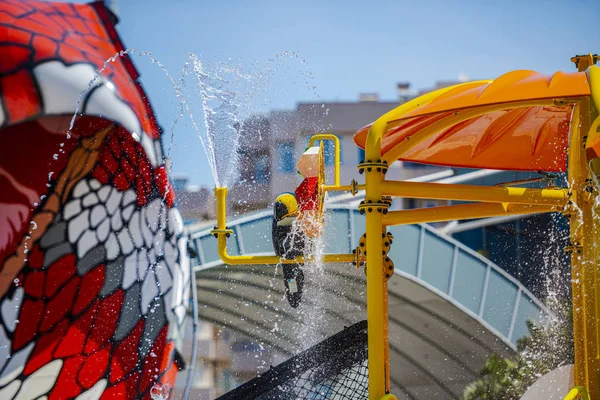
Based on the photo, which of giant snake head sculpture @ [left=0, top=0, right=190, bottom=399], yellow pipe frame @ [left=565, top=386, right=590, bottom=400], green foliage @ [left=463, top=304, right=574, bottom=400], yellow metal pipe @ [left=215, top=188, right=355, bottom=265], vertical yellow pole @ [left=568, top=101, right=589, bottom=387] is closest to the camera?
yellow pipe frame @ [left=565, top=386, right=590, bottom=400]

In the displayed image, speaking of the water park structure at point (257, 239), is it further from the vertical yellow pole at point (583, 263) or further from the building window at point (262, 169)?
the building window at point (262, 169)

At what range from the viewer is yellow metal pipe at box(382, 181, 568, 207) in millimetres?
1752

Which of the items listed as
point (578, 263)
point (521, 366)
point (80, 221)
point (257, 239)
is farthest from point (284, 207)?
point (521, 366)

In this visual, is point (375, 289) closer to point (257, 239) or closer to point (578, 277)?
point (578, 277)

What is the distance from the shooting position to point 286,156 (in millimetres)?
4148

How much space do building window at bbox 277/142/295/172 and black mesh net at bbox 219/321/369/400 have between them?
1.84 m

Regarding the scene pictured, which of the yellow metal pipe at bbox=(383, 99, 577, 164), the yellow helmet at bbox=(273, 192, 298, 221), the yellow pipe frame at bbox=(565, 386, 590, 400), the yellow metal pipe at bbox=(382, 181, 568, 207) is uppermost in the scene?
the yellow metal pipe at bbox=(383, 99, 577, 164)

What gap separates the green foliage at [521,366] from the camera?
4387 mm

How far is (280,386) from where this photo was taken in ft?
7.58

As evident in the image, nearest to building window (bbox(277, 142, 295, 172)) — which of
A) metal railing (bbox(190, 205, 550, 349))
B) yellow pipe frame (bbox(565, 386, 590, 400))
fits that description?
metal railing (bbox(190, 205, 550, 349))

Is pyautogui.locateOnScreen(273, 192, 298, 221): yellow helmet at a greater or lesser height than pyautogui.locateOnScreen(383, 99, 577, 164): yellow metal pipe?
lesser

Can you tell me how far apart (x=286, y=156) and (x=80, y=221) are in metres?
1.27

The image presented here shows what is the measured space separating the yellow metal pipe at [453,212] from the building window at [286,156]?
2251 mm

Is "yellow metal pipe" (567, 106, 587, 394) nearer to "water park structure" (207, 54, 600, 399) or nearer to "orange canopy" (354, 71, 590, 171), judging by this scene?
"water park structure" (207, 54, 600, 399)
